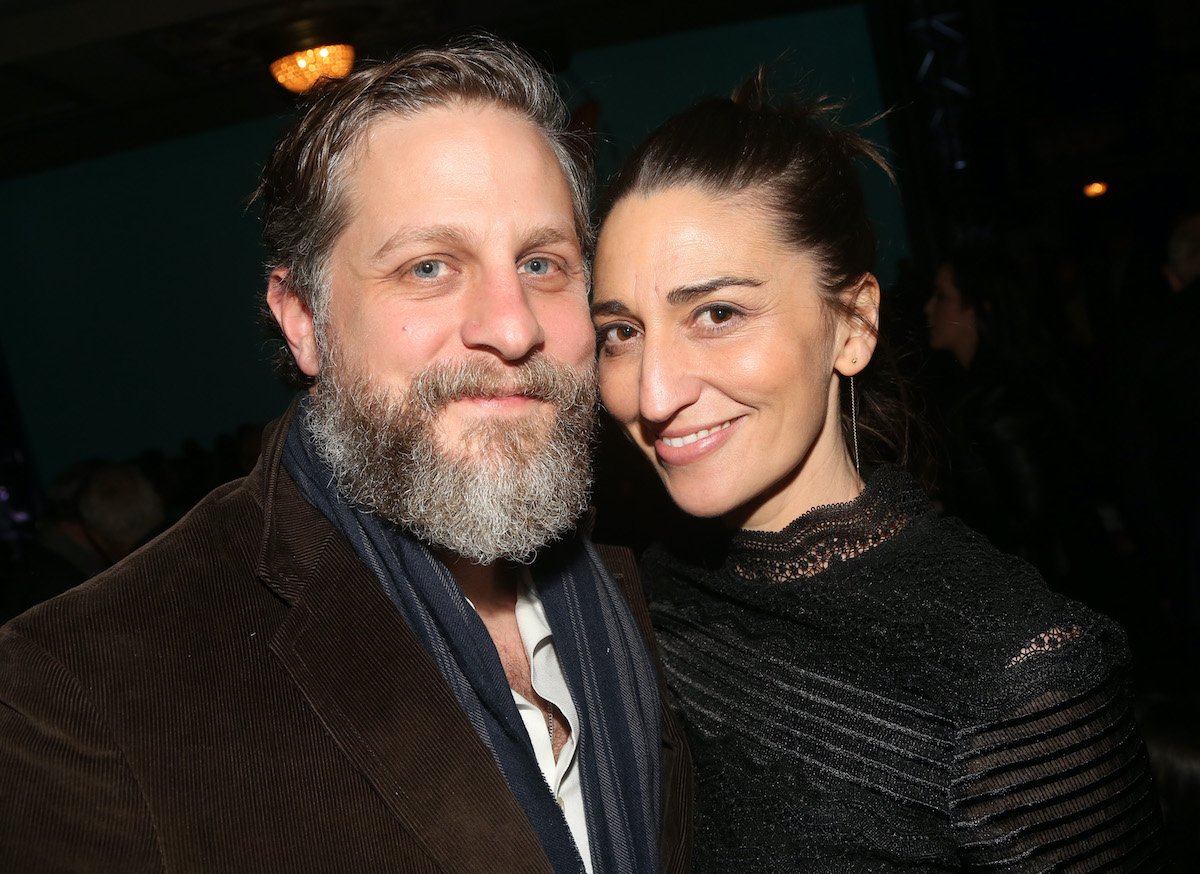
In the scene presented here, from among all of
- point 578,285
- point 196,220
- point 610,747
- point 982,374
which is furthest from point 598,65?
point 610,747

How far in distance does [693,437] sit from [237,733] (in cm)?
86

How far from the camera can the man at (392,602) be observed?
1312mm

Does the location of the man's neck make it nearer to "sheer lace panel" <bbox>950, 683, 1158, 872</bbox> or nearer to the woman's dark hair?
the woman's dark hair

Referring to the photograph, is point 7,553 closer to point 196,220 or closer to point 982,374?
point 196,220

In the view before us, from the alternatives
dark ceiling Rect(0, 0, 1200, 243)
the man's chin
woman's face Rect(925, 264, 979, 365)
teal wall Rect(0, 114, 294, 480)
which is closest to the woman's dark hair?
the man's chin

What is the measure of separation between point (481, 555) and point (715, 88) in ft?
17.5

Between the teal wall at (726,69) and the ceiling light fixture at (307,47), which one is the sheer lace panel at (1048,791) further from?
the teal wall at (726,69)

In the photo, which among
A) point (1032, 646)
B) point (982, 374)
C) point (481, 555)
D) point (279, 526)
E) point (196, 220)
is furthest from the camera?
point (196, 220)

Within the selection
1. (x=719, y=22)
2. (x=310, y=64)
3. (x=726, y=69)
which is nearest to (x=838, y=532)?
(x=310, y=64)

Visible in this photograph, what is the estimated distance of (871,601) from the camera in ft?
5.40

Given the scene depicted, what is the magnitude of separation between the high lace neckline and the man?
32 cm

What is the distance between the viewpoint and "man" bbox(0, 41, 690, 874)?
1.31m

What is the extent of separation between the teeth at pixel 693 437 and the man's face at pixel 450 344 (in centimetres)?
19

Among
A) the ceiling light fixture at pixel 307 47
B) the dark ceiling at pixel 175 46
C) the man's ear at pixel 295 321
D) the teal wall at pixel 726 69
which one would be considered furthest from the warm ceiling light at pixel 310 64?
the man's ear at pixel 295 321
